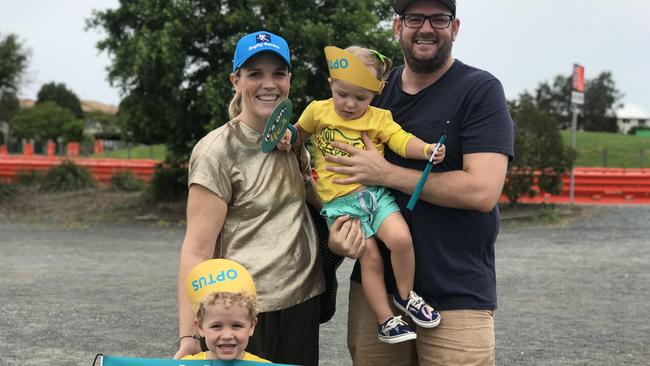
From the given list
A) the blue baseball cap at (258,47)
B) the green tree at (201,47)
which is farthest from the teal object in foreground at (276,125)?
the green tree at (201,47)

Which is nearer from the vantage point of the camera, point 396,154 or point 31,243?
point 396,154

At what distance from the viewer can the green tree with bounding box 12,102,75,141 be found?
7956 centimetres

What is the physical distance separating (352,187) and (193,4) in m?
15.7

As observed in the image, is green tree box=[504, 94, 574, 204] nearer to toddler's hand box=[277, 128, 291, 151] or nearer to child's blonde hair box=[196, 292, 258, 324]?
toddler's hand box=[277, 128, 291, 151]

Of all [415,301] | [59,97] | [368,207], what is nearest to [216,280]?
[368,207]

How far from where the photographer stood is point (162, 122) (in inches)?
732

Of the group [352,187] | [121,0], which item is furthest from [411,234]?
[121,0]

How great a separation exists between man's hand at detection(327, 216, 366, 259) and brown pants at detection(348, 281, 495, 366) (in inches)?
15.3

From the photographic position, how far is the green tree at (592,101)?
82.1 metres

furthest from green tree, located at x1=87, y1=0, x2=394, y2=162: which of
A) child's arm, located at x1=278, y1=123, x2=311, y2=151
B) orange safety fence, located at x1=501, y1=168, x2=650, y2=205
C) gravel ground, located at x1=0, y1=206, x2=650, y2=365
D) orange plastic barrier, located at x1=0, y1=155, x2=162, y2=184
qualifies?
child's arm, located at x1=278, y1=123, x2=311, y2=151

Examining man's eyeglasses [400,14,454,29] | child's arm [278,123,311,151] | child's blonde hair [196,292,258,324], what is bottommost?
child's blonde hair [196,292,258,324]

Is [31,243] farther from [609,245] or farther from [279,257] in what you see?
[279,257]

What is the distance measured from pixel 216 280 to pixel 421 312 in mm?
893

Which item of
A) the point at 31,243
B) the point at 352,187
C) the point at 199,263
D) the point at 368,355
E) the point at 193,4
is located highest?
the point at 193,4
